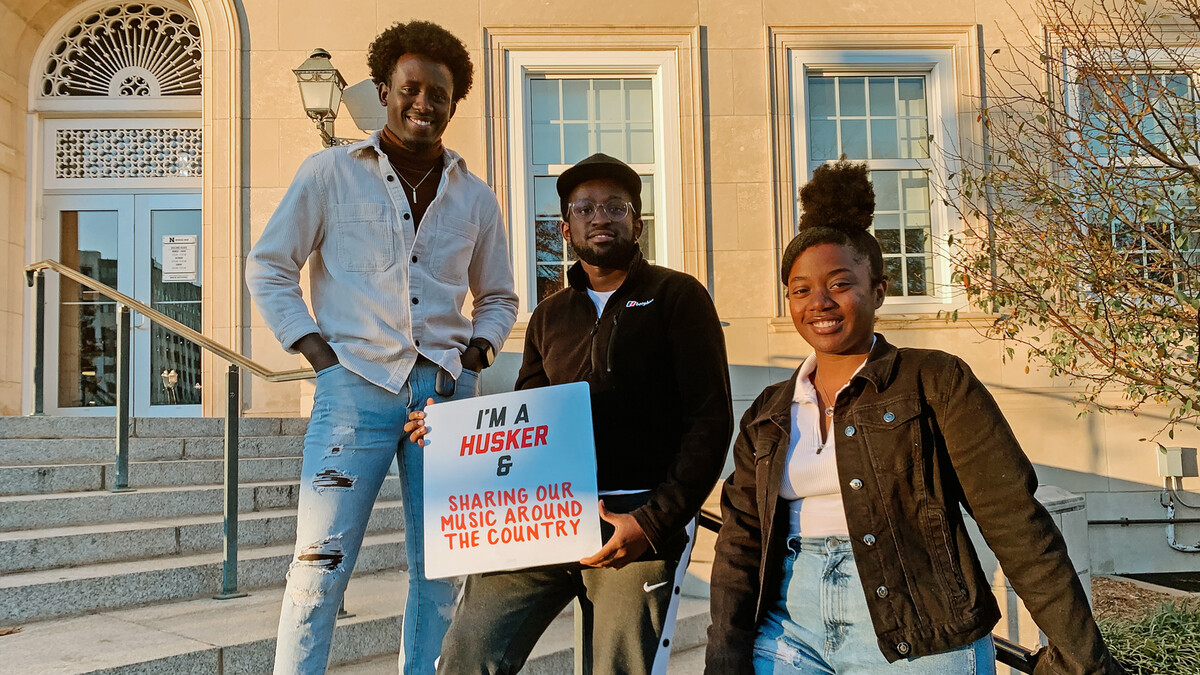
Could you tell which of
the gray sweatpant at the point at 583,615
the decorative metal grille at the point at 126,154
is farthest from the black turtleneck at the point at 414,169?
the decorative metal grille at the point at 126,154

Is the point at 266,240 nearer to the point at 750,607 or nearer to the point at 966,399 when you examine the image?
the point at 750,607

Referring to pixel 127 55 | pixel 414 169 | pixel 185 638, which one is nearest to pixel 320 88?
pixel 127 55

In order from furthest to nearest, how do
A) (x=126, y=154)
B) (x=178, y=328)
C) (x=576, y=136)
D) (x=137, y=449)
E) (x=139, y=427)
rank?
(x=126, y=154) < (x=576, y=136) < (x=139, y=427) < (x=137, y=449) < (x=178, y=328)

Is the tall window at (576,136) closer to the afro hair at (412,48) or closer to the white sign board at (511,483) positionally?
the afro hair at (412,48)

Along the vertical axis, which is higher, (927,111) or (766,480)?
(927,111)

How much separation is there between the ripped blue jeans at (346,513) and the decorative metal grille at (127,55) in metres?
7.89

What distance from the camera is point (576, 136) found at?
29.2 feet

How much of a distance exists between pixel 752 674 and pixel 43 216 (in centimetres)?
936

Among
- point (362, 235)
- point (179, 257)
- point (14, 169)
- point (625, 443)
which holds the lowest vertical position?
point (625, 443)

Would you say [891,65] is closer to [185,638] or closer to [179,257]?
[179,257]

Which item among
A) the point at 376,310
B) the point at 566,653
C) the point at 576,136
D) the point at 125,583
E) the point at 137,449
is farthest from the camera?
the point at 576,136

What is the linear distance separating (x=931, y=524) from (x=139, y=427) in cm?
595

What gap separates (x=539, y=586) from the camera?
8.00 ft

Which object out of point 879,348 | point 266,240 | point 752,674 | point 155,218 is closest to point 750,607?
point 752,674
